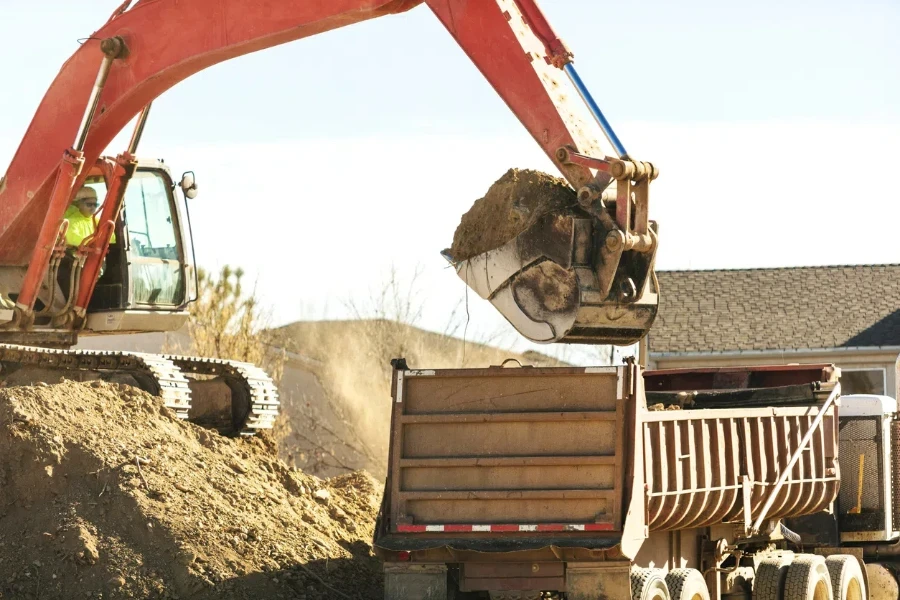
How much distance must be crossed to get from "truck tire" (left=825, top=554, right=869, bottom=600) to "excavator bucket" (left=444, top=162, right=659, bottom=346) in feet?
12.7

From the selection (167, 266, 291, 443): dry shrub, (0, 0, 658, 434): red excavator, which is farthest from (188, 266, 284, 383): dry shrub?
(0, 0, 658, 434): red excavator

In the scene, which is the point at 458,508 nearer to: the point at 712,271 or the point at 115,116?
the point at 115,116

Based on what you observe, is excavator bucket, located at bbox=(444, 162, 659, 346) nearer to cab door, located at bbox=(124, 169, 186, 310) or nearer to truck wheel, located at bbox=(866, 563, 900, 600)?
truck wheel, located at bbox=(866, 563, 900, 600)

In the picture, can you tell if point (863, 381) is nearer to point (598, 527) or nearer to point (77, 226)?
point (77, 226)

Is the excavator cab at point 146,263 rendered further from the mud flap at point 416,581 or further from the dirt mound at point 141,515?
the mud flap at point 416,581

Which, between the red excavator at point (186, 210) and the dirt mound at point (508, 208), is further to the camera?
the dirt mound at point (508, 208)

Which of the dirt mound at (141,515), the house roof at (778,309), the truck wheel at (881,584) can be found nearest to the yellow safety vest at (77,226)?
the dirt mound at (141,515)

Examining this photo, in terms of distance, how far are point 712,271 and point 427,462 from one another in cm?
2088

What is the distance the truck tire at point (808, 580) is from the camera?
36.4 ft

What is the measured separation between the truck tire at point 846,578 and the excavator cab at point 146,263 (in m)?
6.55

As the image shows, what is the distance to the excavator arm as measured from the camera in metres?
9.16

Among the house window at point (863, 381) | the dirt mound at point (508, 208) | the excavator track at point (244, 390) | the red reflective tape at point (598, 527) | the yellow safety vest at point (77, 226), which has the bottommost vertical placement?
the red reflective tape at point (598, 527)

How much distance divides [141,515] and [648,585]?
3.98 metres

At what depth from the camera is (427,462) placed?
923 centimetres
